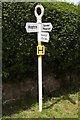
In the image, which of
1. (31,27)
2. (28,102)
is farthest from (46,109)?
(31,27)

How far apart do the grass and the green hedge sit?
653 mm

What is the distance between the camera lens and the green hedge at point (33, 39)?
6.30 m

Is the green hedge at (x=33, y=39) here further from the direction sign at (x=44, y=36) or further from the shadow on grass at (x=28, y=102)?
the shadow on grass at (x=28, y=102)

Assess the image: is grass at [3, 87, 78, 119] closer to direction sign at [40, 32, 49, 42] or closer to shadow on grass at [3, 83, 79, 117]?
shadow on grass at [3, 83, 79, 117]

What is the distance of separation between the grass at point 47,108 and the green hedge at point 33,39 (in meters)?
0.65

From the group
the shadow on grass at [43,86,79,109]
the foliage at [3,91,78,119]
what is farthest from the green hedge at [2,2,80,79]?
the foliage at [3,91,78,119]

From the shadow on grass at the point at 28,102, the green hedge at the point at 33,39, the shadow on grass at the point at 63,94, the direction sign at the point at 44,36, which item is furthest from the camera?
the shadow on grass at the point at 63,94

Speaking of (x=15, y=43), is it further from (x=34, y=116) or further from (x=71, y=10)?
(x=71, y=10)

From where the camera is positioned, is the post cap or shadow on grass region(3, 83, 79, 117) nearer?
the post cap

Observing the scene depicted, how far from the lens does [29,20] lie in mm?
6641

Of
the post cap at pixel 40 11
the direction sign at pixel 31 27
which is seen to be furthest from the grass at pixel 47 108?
the post cap at pixel 40 11

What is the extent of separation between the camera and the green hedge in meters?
6.30

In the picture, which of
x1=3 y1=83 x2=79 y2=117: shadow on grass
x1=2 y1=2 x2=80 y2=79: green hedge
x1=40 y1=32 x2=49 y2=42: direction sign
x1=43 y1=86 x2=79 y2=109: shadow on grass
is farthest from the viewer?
x1=43 y1=86 x2=79 y2=109: shadow on grass

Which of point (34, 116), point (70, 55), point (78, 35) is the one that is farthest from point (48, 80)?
point (34, 116)
